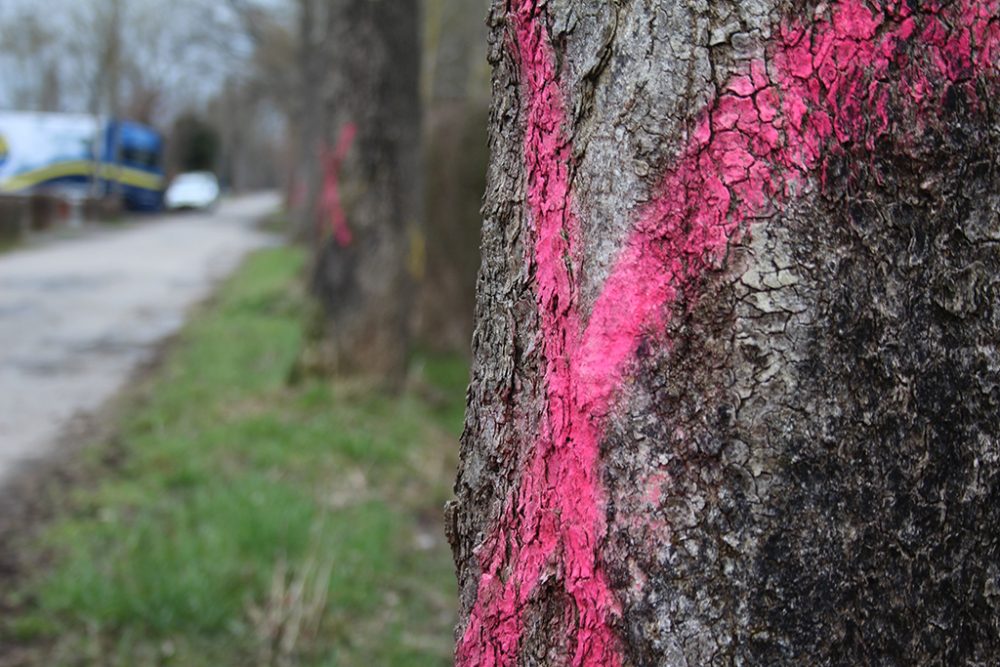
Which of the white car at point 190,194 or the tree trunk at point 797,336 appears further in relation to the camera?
the white car at point 190,194

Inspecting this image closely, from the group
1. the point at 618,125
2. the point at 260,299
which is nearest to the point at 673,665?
the point at 618,125

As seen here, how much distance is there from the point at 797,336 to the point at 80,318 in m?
10.4

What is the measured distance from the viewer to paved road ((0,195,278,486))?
21.4 feet

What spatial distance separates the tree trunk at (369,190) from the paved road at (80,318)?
1770 mm

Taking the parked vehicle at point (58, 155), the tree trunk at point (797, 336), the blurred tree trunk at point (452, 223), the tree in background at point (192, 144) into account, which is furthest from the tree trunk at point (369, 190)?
the tree in background at point (192, 144)

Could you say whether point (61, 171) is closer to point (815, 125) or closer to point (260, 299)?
point (260, 299)

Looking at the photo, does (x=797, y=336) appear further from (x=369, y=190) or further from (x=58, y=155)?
(x=58, y=155)

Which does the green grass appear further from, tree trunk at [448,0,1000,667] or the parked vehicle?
the parked vehicle

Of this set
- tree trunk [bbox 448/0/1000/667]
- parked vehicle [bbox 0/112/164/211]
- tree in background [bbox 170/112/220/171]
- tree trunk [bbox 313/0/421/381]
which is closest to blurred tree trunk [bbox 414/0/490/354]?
tree trunk [bbox 313/0/421/381]

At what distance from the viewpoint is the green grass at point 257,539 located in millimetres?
3412

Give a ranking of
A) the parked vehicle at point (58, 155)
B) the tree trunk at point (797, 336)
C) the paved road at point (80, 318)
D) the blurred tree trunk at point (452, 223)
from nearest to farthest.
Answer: the tree trunk at point (797, 336) < the paved road at point (80, 318) < the blurred tree trunk at point (452, 223) < the parked vehicle at point (58, 155)

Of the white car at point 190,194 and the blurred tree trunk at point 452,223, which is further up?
the blurred tree trunk at point 452,223

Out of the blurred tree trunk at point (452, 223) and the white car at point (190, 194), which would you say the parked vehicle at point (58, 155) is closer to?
the white car at point (190, 194)

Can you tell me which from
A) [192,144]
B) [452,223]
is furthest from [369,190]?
[192,144]
